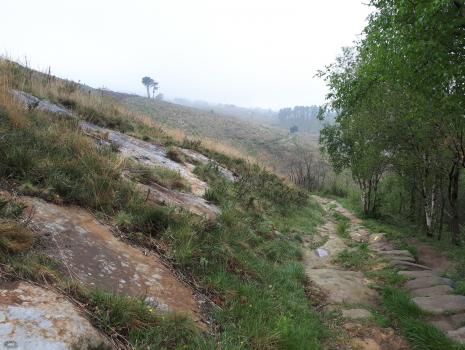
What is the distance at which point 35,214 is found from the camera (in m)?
3.98

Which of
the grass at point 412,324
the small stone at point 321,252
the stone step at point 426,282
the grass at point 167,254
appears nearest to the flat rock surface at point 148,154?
the grass at point 167,254

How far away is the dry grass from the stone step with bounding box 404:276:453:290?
257 inches

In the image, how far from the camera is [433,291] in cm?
657

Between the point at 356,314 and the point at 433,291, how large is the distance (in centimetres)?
192

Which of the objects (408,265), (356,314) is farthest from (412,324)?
(408,265)

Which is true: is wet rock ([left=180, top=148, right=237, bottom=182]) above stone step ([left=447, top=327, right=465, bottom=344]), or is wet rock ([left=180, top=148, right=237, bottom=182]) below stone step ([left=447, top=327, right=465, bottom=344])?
above

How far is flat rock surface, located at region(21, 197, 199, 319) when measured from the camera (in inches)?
138

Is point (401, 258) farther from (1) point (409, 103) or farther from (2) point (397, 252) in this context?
(1) point (409, 103)

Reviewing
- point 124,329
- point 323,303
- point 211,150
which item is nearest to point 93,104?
point 211,150

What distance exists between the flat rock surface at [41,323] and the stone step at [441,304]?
5.15 m

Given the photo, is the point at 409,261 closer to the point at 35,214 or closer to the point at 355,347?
the point at 355,347

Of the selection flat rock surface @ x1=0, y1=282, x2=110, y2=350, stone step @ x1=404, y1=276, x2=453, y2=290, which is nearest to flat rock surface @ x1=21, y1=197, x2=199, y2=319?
flat rock surface @ x1=0, y1=282, x2=110, y2=350

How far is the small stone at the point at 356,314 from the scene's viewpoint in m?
5.54

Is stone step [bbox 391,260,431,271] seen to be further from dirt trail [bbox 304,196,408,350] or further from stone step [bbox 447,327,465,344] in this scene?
stone step [bbox 447,327,465,344]
